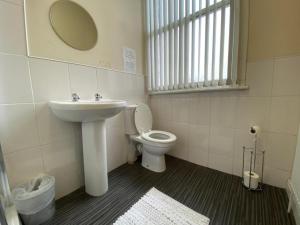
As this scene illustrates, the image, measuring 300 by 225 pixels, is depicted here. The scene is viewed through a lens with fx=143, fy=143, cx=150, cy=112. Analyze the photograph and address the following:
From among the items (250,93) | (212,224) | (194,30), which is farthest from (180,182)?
(194,30)

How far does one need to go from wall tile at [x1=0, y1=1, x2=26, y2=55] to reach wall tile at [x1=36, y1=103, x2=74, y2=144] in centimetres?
40

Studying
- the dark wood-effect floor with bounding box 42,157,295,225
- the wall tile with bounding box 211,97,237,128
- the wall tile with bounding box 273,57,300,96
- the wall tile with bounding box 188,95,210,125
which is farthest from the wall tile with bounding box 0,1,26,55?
the wall tile with bounding box 273,57,300,96

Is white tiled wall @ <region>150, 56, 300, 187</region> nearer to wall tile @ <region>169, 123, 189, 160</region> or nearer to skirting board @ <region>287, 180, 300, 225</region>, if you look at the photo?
wall tile @ <region>169, 123, 189, 160</region>

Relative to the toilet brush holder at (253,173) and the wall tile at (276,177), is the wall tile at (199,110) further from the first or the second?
the wall tile at (276,177)

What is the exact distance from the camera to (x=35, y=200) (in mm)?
935

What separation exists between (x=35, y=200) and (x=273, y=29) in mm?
2216

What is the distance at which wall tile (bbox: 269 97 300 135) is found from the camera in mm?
1183

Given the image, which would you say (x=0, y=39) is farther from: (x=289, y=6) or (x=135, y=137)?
(x=289, y=6)

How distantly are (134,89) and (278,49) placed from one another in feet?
4.84

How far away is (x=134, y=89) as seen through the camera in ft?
6.20

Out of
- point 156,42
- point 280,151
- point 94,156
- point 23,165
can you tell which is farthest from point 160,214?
point 156,42

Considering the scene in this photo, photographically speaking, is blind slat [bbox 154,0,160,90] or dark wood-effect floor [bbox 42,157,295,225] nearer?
dark wood-effect floor [bbox 42,157,295,225]

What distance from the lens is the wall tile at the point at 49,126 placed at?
1.10 meters

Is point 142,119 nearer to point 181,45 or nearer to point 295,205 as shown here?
point 181,45
